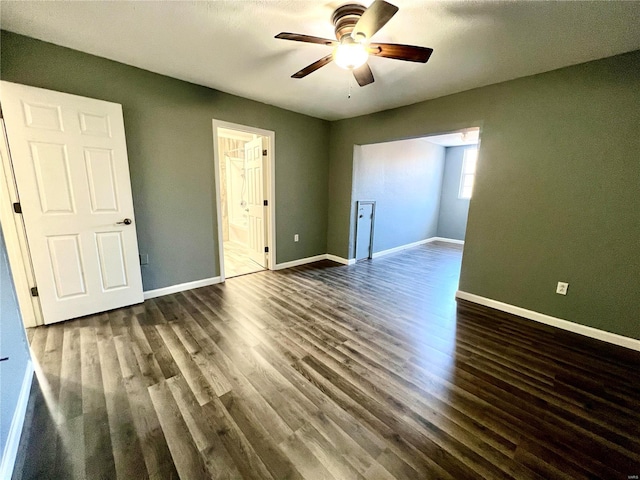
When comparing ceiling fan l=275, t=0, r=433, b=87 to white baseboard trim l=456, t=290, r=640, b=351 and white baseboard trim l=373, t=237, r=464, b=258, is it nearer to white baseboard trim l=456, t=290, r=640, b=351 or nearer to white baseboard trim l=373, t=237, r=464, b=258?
white baseboard trim l=456, t=290, r=640, b=351

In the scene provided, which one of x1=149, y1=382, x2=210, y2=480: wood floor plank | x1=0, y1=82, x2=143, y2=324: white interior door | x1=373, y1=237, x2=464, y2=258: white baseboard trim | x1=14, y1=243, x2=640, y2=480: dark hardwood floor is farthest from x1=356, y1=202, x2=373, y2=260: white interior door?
x1=149, y1=382, x2=210, y2=480: wood floor plank

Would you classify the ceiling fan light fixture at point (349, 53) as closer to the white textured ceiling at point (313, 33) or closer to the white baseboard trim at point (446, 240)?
the white textured ceiling at point (313, 33)

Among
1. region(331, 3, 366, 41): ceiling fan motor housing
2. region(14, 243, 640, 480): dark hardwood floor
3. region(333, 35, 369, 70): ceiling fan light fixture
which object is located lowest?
region(14, 243, 640, 480): dark hardwood floor

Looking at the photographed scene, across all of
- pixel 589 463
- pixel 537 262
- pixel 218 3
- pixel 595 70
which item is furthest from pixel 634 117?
pixel 218 3

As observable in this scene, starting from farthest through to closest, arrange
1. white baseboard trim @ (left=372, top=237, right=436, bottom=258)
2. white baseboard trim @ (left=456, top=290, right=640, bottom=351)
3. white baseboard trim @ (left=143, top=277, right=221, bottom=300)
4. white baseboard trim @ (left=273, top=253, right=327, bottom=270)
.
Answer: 1. white baseboard trim @ (left=372, top=237, right=436, bottom=258)
2. white baseboard trim @ (left=273, top=253, right=327, bottom=270)
3. white baseboard trim @ (left=143, top=277, right=221, bottom=300)
4. white baseboard trim @ (left=456, top=290, right=640, bottom=351)

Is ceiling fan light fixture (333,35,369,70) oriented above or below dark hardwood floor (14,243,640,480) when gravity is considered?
above

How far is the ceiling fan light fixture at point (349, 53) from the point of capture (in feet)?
5.42

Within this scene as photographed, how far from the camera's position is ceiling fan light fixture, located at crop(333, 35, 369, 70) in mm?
1651

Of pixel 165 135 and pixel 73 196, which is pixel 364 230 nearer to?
pixel 165 135

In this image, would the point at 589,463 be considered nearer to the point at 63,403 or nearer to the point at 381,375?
Answer: the point at 381,375

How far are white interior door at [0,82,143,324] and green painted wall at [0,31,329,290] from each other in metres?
0.19

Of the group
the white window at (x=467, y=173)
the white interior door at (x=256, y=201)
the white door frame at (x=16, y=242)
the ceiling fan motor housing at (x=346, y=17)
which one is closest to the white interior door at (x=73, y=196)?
the white door frame at (x=16, y=242)

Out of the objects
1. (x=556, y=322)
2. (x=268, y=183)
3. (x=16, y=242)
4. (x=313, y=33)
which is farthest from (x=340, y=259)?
(x=16, y=242)

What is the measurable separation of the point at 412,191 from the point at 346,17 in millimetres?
4509
